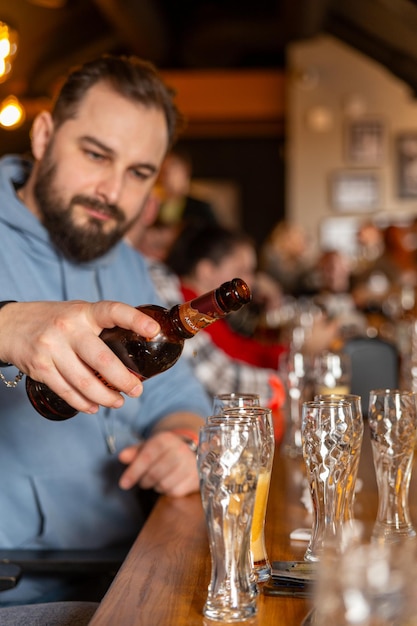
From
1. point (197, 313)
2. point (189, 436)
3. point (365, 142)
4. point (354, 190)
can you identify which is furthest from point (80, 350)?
point (365, 142)

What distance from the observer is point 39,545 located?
160 centimetres

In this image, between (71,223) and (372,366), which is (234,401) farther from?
(372,366)

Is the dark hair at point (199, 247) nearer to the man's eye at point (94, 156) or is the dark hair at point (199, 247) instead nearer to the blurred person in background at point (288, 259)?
the man's eye at point (94, 156)

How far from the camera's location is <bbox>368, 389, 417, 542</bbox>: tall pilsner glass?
3.74 feet

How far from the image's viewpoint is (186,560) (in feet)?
3.43

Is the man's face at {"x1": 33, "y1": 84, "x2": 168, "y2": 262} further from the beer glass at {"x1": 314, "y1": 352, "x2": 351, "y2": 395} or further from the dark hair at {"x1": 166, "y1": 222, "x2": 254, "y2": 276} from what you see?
the dark hair at {"x1": 166, "y1": 222, "x2": 254, "y2": 276}

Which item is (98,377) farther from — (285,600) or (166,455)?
(166,455)

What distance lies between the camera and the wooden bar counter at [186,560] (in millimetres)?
852

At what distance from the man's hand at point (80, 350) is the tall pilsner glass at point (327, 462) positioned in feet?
0.72

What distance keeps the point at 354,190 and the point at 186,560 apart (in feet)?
26.1

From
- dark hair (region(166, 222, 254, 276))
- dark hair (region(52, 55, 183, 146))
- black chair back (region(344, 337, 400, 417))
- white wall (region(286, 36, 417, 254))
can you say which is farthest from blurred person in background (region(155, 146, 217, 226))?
white wall (region(286, 36, 417, 254))

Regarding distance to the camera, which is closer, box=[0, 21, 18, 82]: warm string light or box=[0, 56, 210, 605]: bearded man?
box=[0, 56, 210, 605]: bearded man

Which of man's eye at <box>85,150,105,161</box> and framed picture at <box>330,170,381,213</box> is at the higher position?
framed picture at <box>330,170,381,213</box>

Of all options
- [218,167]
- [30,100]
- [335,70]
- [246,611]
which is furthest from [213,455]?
[218,167]
